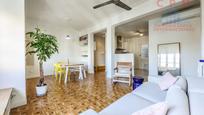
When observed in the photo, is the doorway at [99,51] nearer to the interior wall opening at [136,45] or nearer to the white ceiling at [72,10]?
the interior wall opening at [136,45]

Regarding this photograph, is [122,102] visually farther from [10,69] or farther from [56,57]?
[56,57]

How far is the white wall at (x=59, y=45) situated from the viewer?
19.9 feet

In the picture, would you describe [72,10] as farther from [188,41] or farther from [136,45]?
[136,45]

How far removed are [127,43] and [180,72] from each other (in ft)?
18.5

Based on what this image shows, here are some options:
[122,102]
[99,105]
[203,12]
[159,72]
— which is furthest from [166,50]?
[122,102]

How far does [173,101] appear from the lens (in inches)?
37.5

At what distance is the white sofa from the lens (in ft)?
2.91

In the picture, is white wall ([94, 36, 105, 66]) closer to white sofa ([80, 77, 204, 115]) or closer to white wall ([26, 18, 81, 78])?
white wall ([26, 18, 81, 78])

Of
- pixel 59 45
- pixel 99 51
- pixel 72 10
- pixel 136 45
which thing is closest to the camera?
pixel 72 10

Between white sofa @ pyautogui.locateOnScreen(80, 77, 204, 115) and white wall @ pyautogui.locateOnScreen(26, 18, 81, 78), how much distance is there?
5581 mm

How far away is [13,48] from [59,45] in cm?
467

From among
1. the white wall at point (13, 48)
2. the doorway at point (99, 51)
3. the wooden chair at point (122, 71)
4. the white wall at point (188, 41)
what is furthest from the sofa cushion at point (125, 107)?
the doorway at point (99, 51)

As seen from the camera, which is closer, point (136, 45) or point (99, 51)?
point (99, 51)

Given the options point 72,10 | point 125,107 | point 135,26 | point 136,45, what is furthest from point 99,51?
point 125,107
